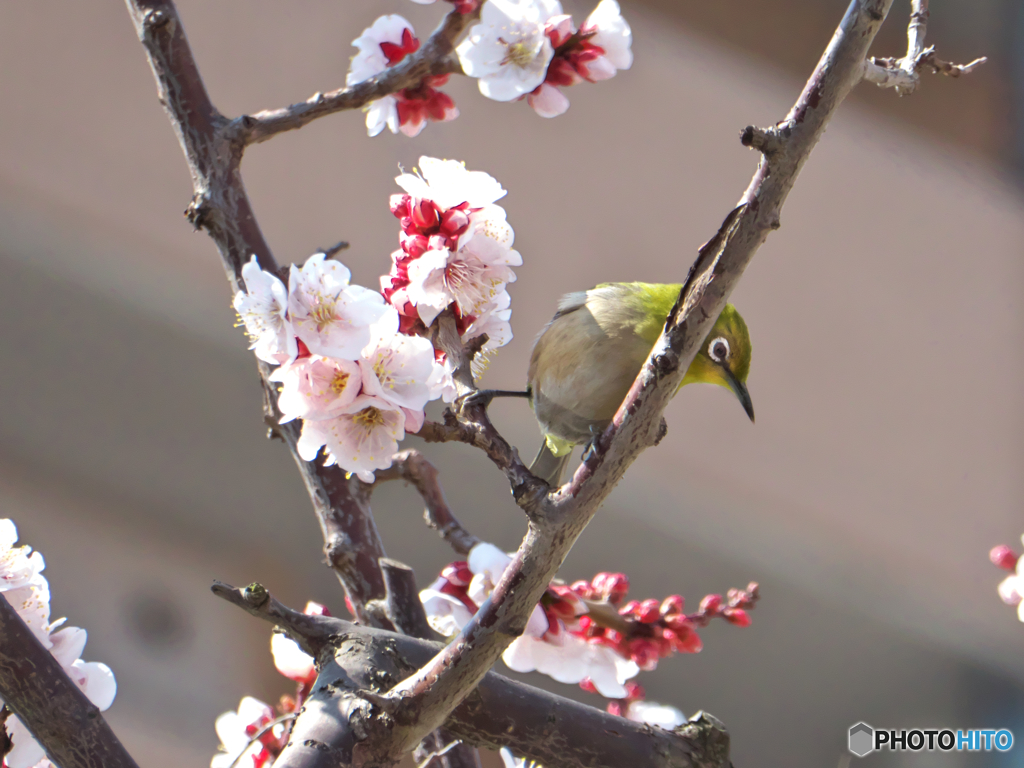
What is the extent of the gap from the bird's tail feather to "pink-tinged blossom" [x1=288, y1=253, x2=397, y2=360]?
1.85 ft

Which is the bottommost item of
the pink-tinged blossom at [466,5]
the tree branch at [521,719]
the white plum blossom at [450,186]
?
the tree branch at [521,719]

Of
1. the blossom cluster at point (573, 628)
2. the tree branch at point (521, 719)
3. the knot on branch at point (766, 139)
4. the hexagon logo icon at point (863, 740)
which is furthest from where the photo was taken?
the hexagon logo icon at point (863, 740)

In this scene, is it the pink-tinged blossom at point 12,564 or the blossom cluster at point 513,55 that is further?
the blossom cluster at point 513,55

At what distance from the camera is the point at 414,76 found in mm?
715

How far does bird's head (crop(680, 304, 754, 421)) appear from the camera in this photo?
0.85m

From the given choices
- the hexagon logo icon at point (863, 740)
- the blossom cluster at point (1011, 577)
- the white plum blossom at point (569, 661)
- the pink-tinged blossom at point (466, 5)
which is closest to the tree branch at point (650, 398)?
the white plum blossom at point (569, 661)

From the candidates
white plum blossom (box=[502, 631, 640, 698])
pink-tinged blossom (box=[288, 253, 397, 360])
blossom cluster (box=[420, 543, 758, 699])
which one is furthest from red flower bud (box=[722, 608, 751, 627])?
pink-tinged blossom (box=[288, 253, 397, 360])

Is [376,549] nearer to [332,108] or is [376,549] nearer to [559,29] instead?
[332,108]

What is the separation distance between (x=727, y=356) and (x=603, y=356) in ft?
0.49

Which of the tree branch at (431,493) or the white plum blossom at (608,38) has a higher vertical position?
the white plum blossom at (608,38)

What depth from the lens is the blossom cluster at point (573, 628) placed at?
0.65 m

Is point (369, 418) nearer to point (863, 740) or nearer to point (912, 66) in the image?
point (912, 66)

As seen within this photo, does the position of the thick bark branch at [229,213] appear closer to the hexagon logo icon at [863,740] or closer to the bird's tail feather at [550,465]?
the bird's tail feather at [550,465]

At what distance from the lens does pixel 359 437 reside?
497 millimetres
